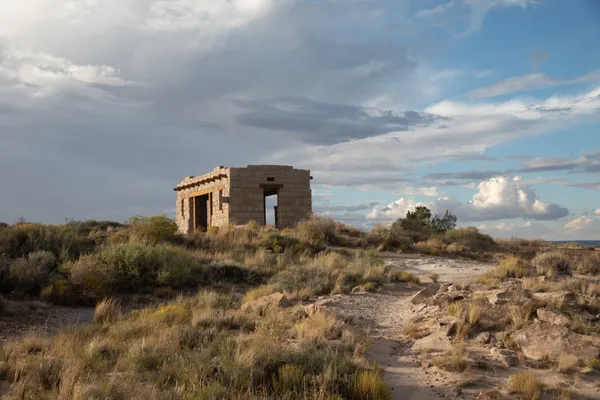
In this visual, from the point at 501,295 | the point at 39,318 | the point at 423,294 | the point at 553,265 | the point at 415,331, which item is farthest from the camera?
the point at 553,265

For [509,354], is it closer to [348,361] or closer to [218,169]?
[348,361]

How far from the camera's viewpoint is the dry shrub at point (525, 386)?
559cm

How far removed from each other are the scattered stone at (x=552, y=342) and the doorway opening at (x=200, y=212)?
1135 inches

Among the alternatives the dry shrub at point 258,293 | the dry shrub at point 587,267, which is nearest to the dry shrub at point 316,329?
the dry shrub at point 258,293

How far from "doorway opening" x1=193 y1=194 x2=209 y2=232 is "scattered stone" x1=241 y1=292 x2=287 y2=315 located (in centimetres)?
2456

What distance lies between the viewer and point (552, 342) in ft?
23.5

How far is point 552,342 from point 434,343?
5.38 ft

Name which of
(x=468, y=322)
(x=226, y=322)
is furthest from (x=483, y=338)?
(x=226, y=322)

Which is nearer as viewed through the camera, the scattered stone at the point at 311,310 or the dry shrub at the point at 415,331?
the dry shrub at the point at 415,331

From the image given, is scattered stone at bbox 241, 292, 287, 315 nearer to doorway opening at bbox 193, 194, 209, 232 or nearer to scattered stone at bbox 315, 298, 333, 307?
scattered stone at bbox 315, 298, 333, 307

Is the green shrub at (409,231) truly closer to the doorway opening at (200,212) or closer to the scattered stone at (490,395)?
the doorway opening at (200,212)

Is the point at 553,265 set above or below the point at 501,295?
above

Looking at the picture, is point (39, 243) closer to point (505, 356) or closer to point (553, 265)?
Answer: point (505, 356)

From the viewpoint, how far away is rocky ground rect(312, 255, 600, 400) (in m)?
6.02
